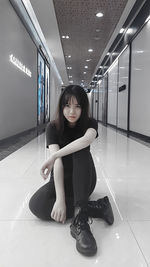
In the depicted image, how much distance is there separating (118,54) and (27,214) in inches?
370

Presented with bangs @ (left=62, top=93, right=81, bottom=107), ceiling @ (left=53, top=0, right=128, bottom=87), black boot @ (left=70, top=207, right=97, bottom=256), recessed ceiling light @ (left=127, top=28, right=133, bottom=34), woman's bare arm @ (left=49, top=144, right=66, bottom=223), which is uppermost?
ceiling @ (left=53, top=0, right=128, bottom=87)

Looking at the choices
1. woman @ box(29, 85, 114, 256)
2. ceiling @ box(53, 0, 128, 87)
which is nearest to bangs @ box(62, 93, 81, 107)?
woman @ box(29, 85, 114, 256)

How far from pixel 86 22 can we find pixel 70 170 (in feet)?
23.7

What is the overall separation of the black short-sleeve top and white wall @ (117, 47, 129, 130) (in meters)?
7.24

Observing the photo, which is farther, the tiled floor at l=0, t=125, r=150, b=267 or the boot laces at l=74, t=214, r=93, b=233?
the boot laces at l=74, t=214, r=93, b=233

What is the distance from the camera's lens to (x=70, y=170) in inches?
61.8

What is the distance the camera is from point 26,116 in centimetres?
744

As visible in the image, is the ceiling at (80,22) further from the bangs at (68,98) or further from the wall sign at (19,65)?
the bangs at (68,98)

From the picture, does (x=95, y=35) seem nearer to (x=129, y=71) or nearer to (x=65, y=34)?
(x=65, y=34)

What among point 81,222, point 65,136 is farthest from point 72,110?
point 81,222

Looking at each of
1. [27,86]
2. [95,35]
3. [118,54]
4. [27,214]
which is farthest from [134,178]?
[118,54]

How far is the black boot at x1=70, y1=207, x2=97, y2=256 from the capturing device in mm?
1145

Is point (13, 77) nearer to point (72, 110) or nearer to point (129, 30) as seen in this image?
point (129, 30)

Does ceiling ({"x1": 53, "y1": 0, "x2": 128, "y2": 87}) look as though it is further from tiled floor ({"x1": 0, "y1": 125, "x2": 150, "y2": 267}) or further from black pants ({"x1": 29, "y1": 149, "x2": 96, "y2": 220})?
black pants ({"x1": 29, "y1": 149, "x2": 96, "y2": 220})
